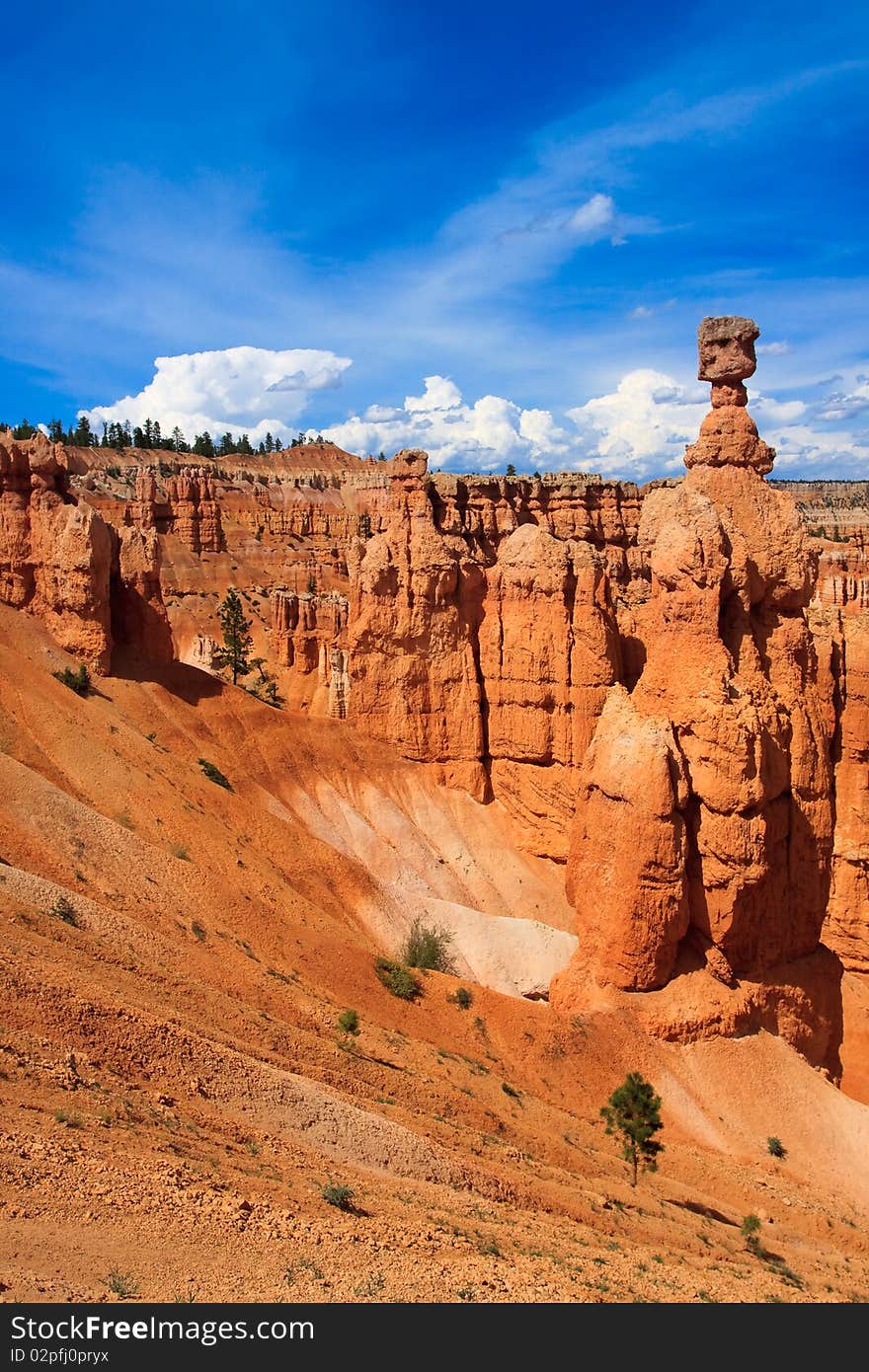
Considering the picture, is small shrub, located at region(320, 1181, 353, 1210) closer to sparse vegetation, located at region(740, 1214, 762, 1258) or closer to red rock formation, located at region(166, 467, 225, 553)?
sparse vegetation, located at region(740, 1214, 762, 1258)

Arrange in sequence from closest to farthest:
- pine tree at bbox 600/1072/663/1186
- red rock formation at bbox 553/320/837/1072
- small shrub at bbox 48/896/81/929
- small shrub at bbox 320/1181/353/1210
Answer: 1. small shrub at bbox 320/1181/353/1210
2. small shrub at bbox 48/896/81/929
3. pine tree at bbox 600/1072/663/1186
4. red rock formation at bbox 553/320/837/1072

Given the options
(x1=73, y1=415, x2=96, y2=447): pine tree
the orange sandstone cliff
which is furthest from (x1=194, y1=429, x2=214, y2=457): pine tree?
the orange sandstone cliff

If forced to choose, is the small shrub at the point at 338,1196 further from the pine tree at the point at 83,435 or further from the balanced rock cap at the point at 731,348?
the pine tree at the point at 83,435

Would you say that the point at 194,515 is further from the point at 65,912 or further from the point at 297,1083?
the point at 297,1083

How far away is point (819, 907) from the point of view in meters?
28.7

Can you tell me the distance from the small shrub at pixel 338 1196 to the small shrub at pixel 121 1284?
398 cm

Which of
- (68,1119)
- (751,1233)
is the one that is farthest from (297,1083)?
(751,1233)

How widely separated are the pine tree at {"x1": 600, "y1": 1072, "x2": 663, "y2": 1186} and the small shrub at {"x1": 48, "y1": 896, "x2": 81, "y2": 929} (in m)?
12.6

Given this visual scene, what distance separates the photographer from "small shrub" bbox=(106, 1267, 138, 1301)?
8492 mm

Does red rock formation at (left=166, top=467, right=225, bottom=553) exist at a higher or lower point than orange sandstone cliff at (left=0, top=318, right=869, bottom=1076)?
higher

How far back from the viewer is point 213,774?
34.4 meters

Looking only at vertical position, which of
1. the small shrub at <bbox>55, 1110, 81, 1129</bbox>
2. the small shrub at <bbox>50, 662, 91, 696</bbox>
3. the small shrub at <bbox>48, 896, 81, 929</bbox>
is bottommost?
the small shrub at <bbox>55, 1110, 81, 1129</bbox>

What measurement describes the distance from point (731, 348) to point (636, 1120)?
22.9 metres


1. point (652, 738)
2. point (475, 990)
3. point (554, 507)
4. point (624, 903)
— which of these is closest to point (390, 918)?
point (475, 990)
